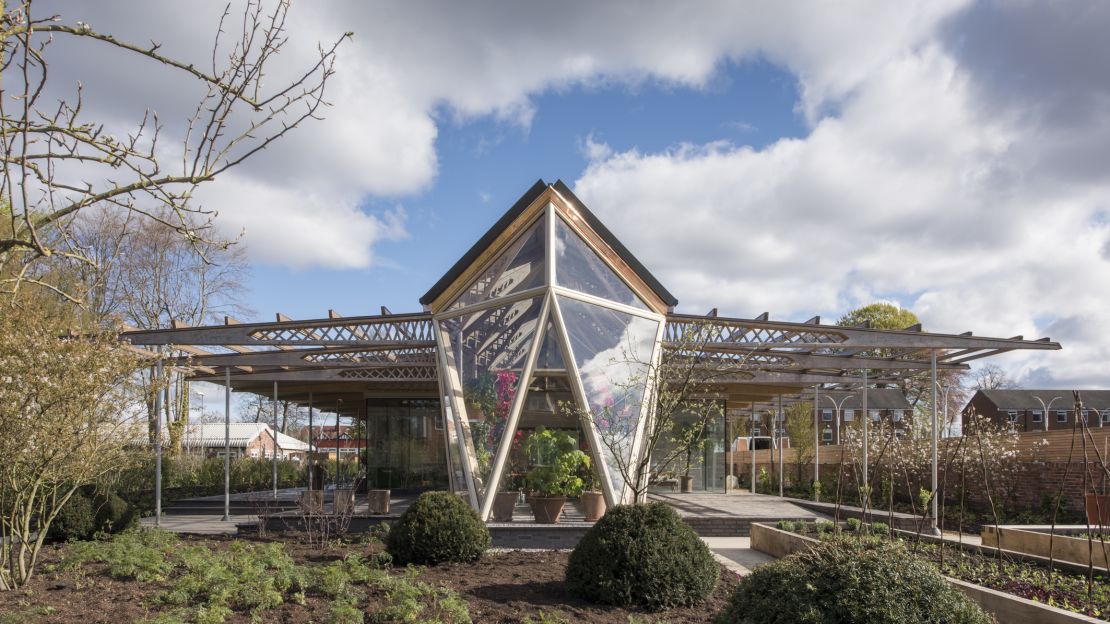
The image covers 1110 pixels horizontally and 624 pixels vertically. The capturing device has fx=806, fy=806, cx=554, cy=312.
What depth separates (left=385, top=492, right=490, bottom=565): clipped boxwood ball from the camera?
9609 millimetres

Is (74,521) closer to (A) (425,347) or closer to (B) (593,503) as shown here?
(A) (425,347)

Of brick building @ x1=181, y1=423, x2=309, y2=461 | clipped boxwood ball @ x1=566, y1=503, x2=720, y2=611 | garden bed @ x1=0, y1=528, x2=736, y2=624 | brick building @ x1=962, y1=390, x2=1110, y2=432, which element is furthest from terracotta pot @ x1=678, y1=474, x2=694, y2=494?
brick building @ x1=962, y1=390, x2=1110, y2=432

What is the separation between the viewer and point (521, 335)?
14.1 meters

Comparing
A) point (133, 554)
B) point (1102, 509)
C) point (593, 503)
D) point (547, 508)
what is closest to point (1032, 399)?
point (1102, 509)

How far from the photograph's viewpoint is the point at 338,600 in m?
7.21

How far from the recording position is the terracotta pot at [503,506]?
14.0 metres

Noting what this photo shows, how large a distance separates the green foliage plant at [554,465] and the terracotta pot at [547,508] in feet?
0.41

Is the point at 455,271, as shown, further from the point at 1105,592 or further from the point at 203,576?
the point at 1105,592

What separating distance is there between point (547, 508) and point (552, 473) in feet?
2.00

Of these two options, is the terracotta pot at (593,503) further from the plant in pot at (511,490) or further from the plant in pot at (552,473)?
the plant in pot at (511,490)

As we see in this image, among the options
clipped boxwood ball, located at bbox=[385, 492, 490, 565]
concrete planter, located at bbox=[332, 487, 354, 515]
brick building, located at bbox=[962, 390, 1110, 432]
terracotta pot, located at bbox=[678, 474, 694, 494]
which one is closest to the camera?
clipped boxwood ball, located at bbox=[385, 492, 490, 565]

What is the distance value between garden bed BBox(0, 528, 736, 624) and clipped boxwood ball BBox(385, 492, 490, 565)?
0.62 ft

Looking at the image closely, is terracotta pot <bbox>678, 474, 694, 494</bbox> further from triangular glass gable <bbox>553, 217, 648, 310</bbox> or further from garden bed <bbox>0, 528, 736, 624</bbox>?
garden bed <bbox>0, 528, 736, 624</bbox>

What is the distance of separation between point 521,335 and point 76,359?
732 cm
